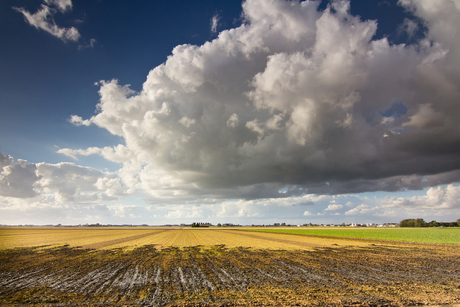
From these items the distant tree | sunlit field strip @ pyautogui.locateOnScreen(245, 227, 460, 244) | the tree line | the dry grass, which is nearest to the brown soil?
the dry grass

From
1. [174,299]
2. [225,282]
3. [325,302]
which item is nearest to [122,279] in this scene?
Answer: [174,299]

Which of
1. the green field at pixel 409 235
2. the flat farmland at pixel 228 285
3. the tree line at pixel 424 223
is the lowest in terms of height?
the tree line at pixel 424 223

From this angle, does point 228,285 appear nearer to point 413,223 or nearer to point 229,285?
point 229,285

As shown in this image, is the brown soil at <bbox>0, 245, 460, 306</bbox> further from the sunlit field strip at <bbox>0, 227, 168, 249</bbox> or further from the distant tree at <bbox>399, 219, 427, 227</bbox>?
the distant tree at <bbox>399, 219, 427, 227</bbox>

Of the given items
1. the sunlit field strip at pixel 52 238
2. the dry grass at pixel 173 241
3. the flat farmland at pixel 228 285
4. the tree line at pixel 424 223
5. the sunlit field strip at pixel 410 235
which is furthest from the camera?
the tree line at pixel 424 223

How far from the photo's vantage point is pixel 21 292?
11.6m

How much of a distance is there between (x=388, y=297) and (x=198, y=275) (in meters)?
11.0

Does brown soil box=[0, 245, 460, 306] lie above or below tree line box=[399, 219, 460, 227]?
above

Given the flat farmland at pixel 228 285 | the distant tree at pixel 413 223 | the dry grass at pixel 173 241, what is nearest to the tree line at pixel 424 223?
A: the distant tree at pixel 413 223

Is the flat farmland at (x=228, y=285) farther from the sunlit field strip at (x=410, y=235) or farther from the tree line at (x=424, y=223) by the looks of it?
the tree line at (x=424, y=223)

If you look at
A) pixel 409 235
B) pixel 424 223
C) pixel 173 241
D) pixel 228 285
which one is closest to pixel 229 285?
pixel 228 285

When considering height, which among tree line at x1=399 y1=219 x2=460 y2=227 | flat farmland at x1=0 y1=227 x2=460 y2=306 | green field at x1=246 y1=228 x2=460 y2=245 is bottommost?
tree line at x1=399 y1=219 x2=460 y2=227

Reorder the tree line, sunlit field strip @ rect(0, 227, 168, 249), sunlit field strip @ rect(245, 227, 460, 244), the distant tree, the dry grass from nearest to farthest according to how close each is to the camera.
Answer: the dry grass
sunlit field strip @ rect(0, 227, 168, 249)
sunlit field strip @ rect(245, 227, 460, 244)
the tree line
the distant tree

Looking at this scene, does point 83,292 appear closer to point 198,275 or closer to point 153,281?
point 153,281
